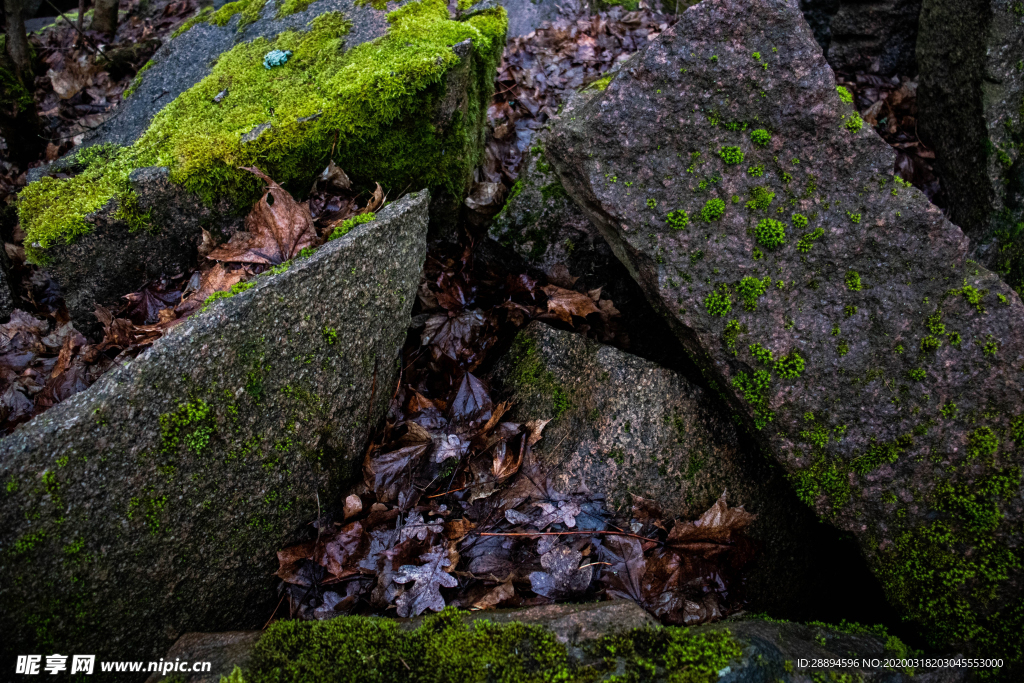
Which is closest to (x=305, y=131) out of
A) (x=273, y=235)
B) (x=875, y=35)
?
(x=273, y=235)

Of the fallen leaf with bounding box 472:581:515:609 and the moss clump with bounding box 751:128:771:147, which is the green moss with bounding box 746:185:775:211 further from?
the fallen leaf with bounding box 472:581:515:609

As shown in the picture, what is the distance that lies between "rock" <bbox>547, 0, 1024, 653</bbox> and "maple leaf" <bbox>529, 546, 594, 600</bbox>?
0.94m

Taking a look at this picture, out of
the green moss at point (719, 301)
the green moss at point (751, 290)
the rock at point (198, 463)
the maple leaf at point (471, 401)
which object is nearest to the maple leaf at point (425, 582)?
the rock at point (198, 463)

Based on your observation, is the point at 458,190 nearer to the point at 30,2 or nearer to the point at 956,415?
the point at 956,415

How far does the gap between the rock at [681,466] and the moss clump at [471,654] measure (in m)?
0.68

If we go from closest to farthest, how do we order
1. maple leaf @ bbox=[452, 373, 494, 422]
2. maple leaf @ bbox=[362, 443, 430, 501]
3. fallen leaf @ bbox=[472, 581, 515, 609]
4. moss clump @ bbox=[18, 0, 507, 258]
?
fallen leaf @ bbox=[472, 581, 515, 609], maple leaf @ bbox=[362, 443, 430, 501], maple leaf @ bbox=[452, 373, 494, 422], moss clump @ bbox=[18, 0, 507, 258]

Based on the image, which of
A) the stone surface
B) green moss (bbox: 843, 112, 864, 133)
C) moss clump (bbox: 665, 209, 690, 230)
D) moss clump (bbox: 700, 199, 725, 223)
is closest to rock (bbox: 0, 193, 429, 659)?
moss clump (bbox: 665, 209, 690, 230)

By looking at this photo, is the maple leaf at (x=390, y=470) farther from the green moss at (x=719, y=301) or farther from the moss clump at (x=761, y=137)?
the moss clump at (x=761, y=137)

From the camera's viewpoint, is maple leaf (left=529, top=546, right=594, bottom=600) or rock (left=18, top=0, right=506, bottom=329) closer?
maple leaf (left=529, top=546, right=594, bottom=600)

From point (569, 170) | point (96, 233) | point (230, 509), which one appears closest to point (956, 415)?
point (569, 170)

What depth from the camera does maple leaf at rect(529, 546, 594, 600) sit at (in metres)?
2.16

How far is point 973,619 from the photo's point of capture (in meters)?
2.07

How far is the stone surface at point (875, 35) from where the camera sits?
4758 mm

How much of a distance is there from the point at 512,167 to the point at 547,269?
1.17 m
